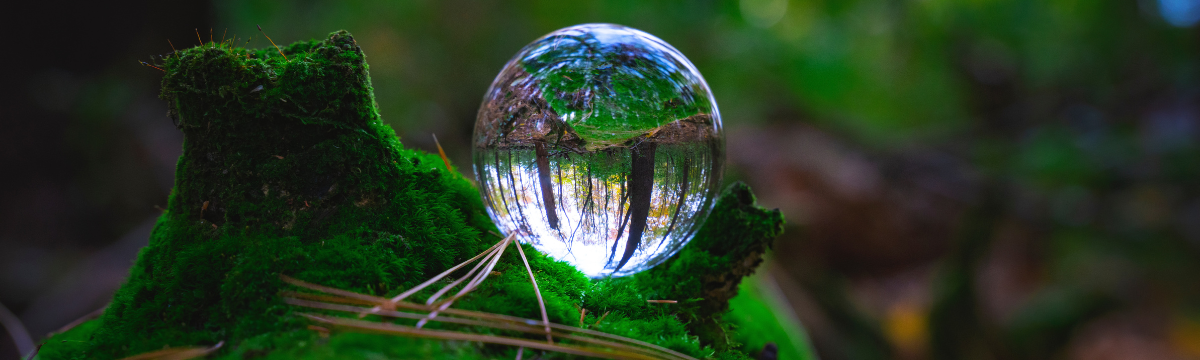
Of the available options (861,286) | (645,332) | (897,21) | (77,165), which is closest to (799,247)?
(861,286)

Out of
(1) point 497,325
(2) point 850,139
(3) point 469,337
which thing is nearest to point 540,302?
(1) point 497,325

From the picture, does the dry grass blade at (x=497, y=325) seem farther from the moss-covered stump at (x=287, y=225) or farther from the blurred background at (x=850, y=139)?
the blurred background at (x=850, y=139)

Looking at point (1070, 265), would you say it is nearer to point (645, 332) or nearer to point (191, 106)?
point (645, 332)

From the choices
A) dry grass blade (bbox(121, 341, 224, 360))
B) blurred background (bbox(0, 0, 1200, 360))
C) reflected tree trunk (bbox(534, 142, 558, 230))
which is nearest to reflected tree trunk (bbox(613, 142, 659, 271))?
reflected tree trunk (bbox(534, 142, 558, 230))

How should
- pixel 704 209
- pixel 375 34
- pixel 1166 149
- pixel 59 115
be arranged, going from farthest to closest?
pixel 375 34 < pixel 1166 149 < pixel 59 115 < pixel 704 209

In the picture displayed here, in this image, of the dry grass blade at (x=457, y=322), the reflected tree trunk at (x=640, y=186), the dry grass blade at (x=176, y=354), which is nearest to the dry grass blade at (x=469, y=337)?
the dry grass blade at (x=457, y=322)

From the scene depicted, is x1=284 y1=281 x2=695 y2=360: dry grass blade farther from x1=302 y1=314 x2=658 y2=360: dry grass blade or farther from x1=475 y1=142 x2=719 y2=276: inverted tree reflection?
x1=475 y1=142 x2=719 y2=276: inverted tree reflection
